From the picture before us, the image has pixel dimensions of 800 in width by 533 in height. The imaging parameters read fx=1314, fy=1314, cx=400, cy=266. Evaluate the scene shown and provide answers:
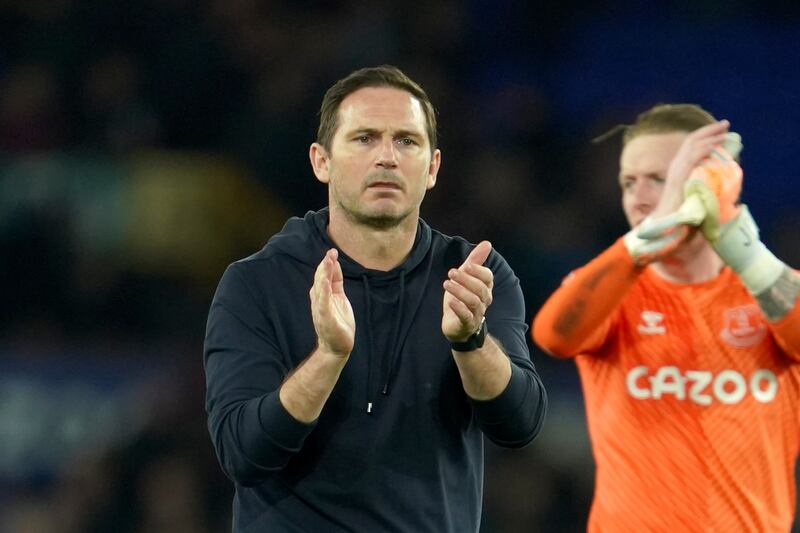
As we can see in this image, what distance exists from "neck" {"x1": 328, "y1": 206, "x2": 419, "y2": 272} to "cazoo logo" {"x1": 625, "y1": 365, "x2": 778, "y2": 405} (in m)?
0.72

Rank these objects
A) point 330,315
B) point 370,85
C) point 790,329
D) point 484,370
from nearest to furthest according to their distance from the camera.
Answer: point 330,315 < point 484,370 < point 370,85 < point 790,329

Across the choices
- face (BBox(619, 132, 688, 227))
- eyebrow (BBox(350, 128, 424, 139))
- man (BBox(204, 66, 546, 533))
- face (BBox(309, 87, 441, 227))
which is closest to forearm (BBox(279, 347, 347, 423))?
man (BBox(204, 66, 546, 533))

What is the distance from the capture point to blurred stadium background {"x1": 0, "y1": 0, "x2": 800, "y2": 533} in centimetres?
528

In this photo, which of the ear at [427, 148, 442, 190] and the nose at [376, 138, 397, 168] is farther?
the ear at [427, 148, 442, 190]

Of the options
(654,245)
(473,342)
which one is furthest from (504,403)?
(654,245)

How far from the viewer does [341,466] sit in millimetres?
2611

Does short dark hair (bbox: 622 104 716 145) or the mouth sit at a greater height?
short dark hair (bbox: 622 104 716 145)

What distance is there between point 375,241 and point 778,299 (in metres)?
0.96

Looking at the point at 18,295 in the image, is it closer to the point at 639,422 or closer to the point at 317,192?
the point at 317,192

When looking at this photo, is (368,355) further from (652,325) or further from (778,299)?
(778,299)

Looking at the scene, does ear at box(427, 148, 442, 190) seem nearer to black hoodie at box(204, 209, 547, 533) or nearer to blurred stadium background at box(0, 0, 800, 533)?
black hoodie at box(204, 209, 547, 533)

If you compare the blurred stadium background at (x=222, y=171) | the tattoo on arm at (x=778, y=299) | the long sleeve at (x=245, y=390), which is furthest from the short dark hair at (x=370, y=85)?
the blurred stadium background at (x=222, y=171)

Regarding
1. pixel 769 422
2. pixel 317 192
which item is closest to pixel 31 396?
pixel 317 192

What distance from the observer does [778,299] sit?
9.95ft
